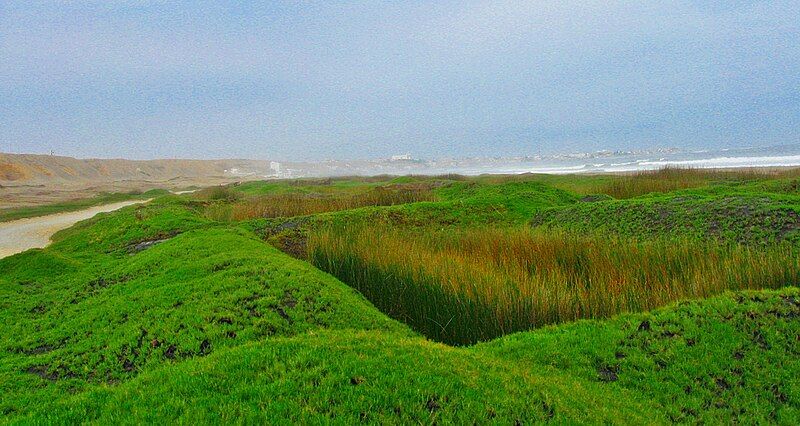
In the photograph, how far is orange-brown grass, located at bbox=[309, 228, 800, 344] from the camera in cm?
484

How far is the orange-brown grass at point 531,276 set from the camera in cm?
484

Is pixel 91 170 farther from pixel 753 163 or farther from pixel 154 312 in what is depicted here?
pixel 753 163

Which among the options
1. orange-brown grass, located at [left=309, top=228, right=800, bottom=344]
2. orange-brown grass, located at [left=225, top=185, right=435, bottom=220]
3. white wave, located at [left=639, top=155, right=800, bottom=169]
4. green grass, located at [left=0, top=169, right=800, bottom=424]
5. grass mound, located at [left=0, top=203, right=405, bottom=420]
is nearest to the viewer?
green grass, located at [left=0, top=169, right=800, bottom=424]

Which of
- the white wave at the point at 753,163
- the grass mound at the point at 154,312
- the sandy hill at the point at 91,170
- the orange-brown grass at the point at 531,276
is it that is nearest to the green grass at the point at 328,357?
the grass mound at the point at 154,312

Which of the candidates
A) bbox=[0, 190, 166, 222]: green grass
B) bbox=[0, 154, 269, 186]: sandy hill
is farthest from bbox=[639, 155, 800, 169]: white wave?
bbox=[0, 154, 269, 186]: sandy hill

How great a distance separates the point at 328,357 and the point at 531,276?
395 centimetres

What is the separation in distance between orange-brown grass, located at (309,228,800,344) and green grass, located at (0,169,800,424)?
231 millimetres

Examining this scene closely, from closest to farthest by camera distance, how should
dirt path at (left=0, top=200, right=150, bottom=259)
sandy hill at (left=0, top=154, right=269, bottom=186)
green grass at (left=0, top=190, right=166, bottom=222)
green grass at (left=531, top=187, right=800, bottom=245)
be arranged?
green grass at (left=531, top=187, right=800, bottom=245) → dirt path at (left=0, top=200, right=150, bottom=259) → green grass at (left=0, top=190, right=166, bottom=222) → sandy hill at (left=0, top=154, right=269, bottom=186)

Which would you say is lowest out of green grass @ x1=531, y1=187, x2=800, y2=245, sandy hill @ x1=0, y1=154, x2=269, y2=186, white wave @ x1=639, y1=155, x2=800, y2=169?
green grass @ x1=531, y1=187, x2=800, y2=245

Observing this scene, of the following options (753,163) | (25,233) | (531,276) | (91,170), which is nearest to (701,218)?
(531,276)

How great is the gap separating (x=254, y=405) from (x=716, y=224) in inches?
333

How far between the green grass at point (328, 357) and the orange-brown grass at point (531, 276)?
0.23m

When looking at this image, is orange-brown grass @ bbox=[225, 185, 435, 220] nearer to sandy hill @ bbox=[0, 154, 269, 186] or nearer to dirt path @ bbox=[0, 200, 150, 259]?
dirt path @ bbox=[0, 200, 150, 259]

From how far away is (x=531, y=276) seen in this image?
592 centimetres
